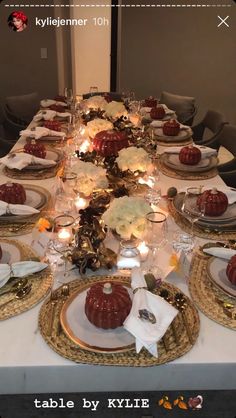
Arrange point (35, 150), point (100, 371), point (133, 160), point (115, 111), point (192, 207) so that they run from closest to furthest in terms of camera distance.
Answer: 1. point (100, 371)
2. point (192, 207)
3. point (133, 160)
4. point (35, 150)
5. point (115, 111)

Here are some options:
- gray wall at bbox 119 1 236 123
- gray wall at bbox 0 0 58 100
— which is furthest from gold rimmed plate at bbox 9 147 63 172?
gray wall at bbox 119 1 236 123

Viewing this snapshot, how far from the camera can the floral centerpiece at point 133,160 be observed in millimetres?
1769

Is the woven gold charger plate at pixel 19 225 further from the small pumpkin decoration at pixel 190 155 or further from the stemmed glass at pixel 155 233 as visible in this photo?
the small pumpkin decoration at pixel 190 155

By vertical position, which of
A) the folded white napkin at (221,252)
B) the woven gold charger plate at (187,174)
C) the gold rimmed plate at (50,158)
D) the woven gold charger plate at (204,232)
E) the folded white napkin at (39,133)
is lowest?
the woven gold charger plate at (204,232)

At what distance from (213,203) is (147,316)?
0.61 meters

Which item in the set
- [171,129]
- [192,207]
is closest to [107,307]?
[192,207]

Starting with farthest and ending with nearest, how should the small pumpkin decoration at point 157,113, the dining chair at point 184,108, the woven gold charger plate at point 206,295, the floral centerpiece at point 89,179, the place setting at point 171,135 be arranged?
the dining chair at point 184,108
the small pumpkin decoration at point 157,113
the place setting at point 171,135
the floral centerpiece at point 89,179
the woven gold charger plate at point 206,295

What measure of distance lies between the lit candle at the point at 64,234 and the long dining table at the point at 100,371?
0.36 metres

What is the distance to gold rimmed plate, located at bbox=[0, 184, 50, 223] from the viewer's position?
4.58ft

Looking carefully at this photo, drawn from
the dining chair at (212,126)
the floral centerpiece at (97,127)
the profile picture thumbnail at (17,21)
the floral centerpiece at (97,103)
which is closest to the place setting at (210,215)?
the floral centerpiece at (97,127)

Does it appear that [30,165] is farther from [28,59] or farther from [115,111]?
[28,59]

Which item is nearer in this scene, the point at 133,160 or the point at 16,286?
the point at 16,286

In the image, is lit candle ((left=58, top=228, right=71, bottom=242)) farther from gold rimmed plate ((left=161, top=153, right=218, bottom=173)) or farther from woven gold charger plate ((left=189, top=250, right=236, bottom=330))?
gold rimmed plate ((left=161, top=153, right=218, bottom=173))

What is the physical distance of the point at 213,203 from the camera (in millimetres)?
1412
